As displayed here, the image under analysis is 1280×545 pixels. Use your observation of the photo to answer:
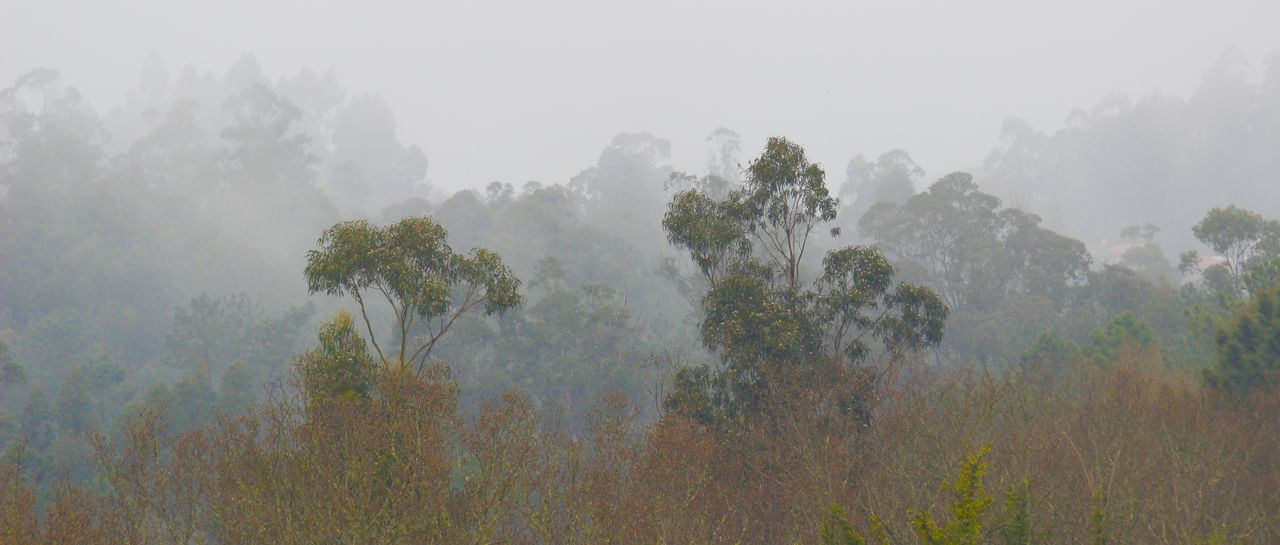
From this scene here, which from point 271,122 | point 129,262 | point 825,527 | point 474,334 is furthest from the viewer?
point 271,122

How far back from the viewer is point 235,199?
57219 millimetres

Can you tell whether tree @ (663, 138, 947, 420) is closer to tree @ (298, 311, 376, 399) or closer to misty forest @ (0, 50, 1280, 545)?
misty forest @ (0, 50, 1280, 545)

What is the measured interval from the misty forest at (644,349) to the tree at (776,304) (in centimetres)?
8

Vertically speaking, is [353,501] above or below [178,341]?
below

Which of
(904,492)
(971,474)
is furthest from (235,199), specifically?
(971,474)

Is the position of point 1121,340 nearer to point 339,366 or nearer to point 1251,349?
point 1251,349

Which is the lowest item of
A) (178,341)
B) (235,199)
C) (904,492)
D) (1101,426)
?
(904,492)

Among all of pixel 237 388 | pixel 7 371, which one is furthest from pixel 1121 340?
pixel 7 371

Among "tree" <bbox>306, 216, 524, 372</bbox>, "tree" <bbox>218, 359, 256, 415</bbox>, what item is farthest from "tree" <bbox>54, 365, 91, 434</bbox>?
"tree" <bbox>306, 216, 524, 372</bbox>

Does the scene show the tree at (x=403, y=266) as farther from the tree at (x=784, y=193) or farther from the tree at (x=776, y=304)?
the tree at (x=784, y=193)

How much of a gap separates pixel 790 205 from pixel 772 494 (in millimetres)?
6327

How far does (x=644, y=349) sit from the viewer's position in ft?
126

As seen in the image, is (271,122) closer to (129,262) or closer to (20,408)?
(129,262)

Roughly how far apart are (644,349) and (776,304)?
2327cm
